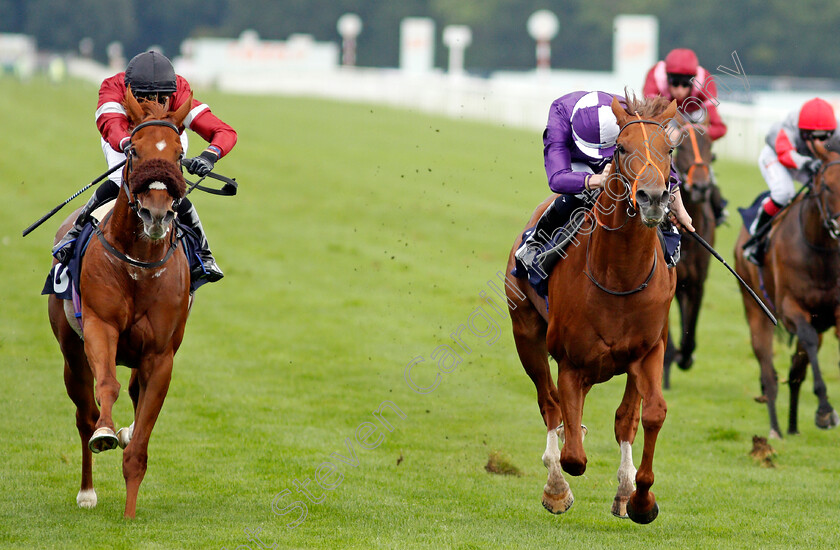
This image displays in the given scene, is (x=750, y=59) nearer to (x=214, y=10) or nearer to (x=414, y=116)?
(x=414, y=116)

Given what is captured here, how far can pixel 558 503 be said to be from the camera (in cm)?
555

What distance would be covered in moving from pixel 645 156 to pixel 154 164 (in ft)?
6.72

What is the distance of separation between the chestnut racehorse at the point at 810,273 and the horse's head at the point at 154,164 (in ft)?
14.5

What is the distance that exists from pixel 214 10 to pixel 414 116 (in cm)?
5316

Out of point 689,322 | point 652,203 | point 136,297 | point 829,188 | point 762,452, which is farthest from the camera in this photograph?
point 689,322

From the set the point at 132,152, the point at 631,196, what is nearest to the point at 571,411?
the point at 631,196

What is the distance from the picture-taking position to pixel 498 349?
10.8 meters

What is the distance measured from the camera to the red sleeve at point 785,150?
26.9 feet

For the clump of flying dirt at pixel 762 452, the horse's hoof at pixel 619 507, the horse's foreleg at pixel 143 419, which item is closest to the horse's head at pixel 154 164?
the horse's foreleg at pixel 143 419

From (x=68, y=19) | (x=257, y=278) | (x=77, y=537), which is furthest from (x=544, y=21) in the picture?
(x=68, y=19)

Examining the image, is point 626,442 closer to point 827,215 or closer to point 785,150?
point 827,215

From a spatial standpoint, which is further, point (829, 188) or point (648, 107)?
point (829, 188)

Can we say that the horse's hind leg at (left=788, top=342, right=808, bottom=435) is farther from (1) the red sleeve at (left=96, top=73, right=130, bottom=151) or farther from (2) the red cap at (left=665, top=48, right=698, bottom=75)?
(1) the red sleeve at (left=96, top=73, right=130, bottom=151)

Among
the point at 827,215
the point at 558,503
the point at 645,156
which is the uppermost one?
the point at 645,156
